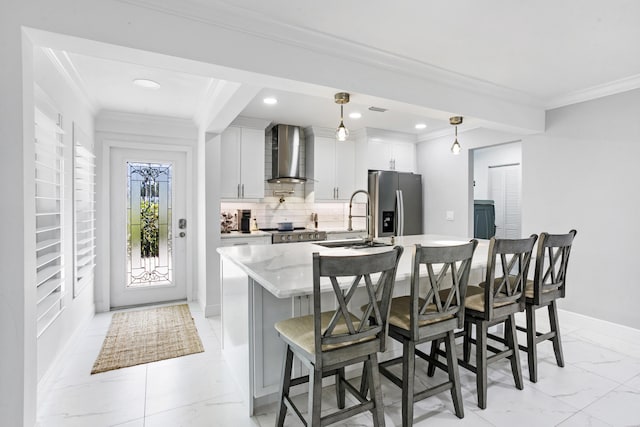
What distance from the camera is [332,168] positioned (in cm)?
514

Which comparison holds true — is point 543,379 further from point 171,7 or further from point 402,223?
point 171,7

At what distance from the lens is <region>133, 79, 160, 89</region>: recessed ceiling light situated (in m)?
3.00

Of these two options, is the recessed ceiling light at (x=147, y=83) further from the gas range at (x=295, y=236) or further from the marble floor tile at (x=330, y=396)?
the marble floor tile at (x=330, y=396)

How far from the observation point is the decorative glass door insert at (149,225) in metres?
4.20

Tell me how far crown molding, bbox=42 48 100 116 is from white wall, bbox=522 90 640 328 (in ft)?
15.7

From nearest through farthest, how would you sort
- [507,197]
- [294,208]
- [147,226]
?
[147,226]
[294,208]
[507,197]

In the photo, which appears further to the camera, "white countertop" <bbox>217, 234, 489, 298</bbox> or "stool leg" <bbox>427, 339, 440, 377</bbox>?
"stool leg" <bbox>427, 339, 440, 377</bbox>

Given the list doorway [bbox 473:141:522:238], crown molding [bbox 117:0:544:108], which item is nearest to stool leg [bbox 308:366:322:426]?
crown molding [bbox 117:0:544:108]

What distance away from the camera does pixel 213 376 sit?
251 centimetres

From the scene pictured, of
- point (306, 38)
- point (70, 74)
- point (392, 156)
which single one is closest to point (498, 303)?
point (306, 38)

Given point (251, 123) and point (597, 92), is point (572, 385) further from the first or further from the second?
point (251, 123)

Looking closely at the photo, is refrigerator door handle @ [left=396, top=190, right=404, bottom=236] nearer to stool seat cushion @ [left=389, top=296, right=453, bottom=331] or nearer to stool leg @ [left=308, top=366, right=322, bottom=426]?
stool seat cushion @ [left=389, top=296, right=453, bottom=331]

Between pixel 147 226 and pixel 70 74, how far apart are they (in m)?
2.02

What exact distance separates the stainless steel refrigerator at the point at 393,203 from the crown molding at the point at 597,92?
6.98ft
